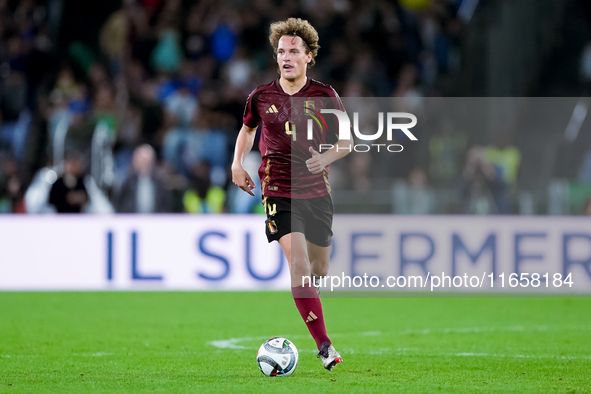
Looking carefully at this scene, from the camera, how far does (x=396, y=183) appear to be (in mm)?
12039

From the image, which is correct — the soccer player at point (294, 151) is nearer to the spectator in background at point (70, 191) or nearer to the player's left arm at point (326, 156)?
the player's left arm at point (326, 156)

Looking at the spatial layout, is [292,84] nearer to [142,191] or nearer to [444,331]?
[444,331]

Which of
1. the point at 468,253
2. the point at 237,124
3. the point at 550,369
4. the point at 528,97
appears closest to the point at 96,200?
the point at 237,124

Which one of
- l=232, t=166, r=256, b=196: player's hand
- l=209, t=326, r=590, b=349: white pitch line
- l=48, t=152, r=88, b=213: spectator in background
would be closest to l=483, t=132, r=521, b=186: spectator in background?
l=209, t=326, r=590, b=349: white pitch line

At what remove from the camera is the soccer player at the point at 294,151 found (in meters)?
5.75

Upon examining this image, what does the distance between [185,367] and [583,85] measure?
10.3 meters

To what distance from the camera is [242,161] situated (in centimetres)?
601

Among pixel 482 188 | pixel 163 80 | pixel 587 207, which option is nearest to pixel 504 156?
pixel 482 188

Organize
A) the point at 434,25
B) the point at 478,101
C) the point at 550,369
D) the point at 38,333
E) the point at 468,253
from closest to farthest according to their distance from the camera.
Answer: the point at 550,369 → the point at 38,333 → the point at 468,253 → the point at 478,101 → the point at 434,25

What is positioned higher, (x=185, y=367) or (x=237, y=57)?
(x=237, y=57)

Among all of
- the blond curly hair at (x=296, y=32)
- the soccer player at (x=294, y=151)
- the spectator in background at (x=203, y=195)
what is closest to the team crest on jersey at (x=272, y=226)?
the soccer player at (x=294, y=151)

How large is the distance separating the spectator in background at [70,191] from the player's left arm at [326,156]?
7.01m

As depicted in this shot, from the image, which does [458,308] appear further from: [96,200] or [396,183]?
[96,200]

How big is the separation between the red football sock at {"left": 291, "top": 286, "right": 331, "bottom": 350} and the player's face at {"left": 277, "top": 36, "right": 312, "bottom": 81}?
4.50 ft
